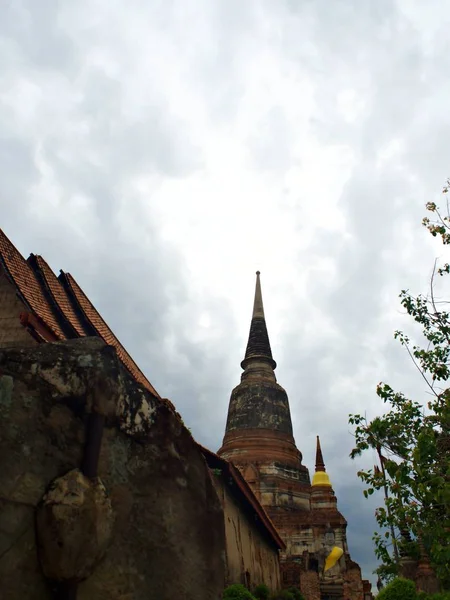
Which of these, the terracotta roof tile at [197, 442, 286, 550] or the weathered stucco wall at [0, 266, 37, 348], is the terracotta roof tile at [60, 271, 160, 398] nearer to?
the weathered stucco wall at [0, 266, 37, 348]

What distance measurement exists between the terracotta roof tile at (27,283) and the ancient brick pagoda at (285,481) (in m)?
15.7

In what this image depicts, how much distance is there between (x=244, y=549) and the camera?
16594 millimetres

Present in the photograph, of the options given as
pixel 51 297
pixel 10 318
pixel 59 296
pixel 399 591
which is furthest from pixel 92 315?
pixel 399 591

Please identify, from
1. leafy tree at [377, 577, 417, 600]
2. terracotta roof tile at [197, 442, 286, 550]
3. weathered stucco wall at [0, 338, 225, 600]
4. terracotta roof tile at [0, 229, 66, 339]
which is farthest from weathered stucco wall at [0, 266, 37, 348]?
leafy tree at [377, 577, 417, 600]

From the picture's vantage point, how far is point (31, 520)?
2.34 metres

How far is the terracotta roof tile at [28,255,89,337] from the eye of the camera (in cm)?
1097

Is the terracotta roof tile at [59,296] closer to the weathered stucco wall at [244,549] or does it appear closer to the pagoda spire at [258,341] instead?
the weathered stucco wall at [244,549]

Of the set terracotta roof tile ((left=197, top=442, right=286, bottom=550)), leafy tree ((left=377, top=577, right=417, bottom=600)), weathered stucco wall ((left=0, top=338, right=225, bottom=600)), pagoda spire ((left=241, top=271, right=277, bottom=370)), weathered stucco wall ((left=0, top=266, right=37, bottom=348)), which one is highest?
pagoda spire ((left=241, top=271, right=277, bottom=370))

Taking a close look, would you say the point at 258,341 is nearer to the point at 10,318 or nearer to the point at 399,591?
the point at 399,591

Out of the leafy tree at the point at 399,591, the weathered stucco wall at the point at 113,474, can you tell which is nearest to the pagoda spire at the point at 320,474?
the leafy tree at the point at 399,591

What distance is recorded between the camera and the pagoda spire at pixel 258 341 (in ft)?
108

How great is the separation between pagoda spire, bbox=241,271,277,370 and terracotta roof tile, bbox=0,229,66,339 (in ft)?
74.3

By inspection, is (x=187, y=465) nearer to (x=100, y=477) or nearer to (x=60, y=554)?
(x=100, y=477)

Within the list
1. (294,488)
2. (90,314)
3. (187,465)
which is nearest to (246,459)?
(294,488)
